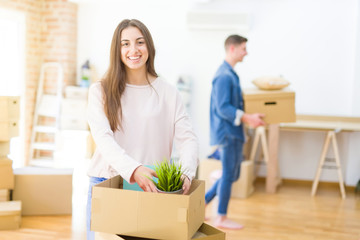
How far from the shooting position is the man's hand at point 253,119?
3510 millimetres

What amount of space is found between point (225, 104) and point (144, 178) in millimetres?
2131

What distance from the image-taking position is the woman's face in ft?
6.00

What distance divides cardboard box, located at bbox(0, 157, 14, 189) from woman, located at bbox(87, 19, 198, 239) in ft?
7.63

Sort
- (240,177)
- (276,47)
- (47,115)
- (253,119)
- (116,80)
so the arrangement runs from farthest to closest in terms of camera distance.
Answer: (47,115), (276,47), (240,177), (253,119), (116,80)

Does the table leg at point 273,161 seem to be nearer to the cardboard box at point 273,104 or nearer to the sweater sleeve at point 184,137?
the cardboard box at point 273,104

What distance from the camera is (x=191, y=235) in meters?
1.45

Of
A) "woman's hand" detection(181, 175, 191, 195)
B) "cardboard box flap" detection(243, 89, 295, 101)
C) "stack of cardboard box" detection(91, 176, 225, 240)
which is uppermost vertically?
"cardboard box flap" detection(243, 89, 295, 101)

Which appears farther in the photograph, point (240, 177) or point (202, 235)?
point (240, 177)

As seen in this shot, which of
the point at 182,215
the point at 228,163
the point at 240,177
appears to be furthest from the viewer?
the point at 240,177

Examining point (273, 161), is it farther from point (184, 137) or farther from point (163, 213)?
point (163, 213)

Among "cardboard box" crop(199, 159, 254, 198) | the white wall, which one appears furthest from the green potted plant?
the white wall

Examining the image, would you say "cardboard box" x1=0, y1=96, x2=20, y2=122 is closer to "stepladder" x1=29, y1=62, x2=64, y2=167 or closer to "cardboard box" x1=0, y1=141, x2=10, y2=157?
"cardboard box" x1=0, y1=141, x2=10, y2=157

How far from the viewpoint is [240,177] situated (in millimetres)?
5000

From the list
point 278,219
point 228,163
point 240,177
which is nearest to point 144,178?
point 228,163
